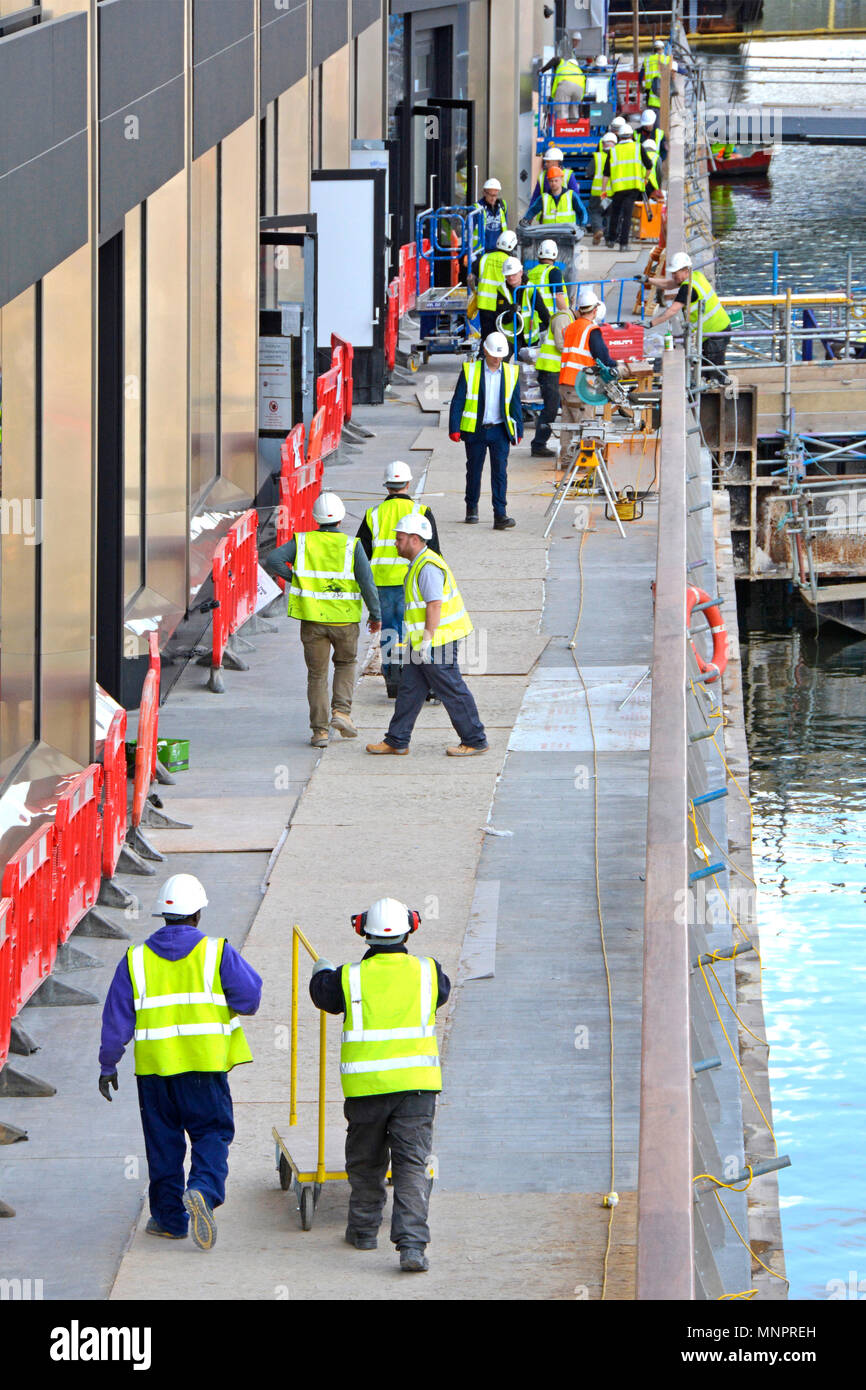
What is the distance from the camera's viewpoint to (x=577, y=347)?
2302 centimetres

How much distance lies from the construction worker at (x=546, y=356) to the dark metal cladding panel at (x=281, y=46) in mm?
3505

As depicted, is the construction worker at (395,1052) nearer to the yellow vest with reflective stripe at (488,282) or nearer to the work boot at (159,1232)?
the work boot at (159,1232)

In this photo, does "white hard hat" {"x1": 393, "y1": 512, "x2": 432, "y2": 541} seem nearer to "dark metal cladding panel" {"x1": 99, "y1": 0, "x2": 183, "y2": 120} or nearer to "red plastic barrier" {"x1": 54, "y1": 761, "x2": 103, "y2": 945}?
"red plastic barrier" {"x1": 54, "y1": 761, "x2": 103, "y2": 945}

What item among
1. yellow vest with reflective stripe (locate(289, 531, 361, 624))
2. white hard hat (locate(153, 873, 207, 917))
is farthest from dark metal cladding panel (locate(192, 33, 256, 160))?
white hard hat (locate(153, 873, 207, 917))

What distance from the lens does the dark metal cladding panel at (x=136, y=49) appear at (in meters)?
14.8

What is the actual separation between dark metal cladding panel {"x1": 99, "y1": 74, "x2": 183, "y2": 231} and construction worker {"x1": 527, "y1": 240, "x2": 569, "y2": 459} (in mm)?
7554

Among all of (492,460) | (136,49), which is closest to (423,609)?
(136,49)

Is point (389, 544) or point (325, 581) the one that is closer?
point (325, 581)

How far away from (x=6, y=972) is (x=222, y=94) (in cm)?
1167

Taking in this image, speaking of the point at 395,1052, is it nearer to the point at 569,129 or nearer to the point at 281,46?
the point at 281,46

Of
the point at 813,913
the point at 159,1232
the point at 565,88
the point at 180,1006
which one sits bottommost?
the point at 813,913

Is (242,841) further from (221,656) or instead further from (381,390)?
(381,390)

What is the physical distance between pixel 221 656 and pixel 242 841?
4.26 m

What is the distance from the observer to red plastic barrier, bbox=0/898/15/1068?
10.5 metres
